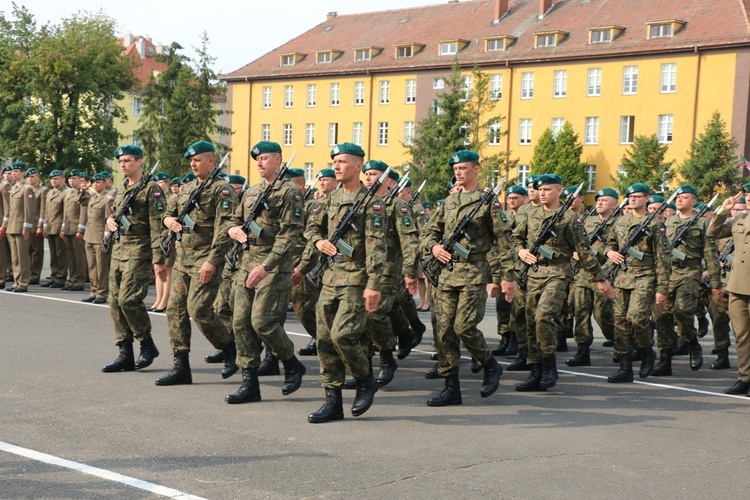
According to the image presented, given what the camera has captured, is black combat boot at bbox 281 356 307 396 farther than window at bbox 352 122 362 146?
No

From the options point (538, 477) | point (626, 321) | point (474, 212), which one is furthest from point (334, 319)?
point (626, 321)

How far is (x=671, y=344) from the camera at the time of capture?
10.5 metres

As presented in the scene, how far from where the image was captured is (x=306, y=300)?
10547 mm

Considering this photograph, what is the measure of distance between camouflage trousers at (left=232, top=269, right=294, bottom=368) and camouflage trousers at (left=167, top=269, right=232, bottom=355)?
0.52 metres

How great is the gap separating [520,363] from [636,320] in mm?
1300

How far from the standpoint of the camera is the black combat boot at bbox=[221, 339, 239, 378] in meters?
9.12

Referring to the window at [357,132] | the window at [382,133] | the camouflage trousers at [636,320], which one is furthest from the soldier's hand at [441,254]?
the window at [357,132]

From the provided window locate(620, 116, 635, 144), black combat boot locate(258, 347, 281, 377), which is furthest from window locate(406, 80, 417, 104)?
black combat boot locate(258, 347, 281, 377)

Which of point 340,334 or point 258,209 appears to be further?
point 258,209

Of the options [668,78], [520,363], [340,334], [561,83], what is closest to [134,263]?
[340,334]

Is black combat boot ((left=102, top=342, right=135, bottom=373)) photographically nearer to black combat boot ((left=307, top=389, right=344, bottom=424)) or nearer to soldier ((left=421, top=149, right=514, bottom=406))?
black combat boot ((left=307, top=389, right=344, bottom=424))

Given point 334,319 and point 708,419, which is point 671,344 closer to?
point 708,419

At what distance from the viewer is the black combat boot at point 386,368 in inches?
355

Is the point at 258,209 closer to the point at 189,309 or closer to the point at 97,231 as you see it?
the point at 189,309
